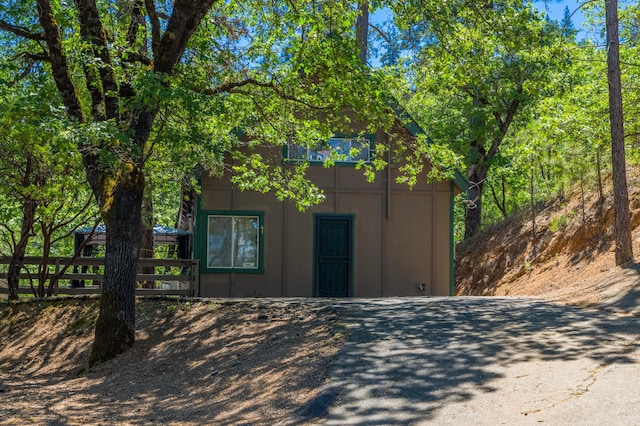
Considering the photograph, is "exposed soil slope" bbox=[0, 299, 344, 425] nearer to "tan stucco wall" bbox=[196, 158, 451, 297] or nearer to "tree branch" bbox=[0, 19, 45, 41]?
"tan stucco wall" bbox=[196, 158, 451, 297]

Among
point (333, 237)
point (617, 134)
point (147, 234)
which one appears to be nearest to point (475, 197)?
point (333, 237)

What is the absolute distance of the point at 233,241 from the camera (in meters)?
18.9

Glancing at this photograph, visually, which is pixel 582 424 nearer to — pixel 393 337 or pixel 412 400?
pixel 412 400

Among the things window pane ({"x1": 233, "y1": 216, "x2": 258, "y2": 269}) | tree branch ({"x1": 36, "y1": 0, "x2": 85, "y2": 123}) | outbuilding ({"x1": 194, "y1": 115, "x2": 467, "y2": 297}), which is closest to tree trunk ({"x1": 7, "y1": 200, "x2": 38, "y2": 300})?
outbuilding ({"x1": 194, "y1": 115, "x2": 467, "y2": 297})

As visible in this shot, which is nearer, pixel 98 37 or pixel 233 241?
pixel 98 37

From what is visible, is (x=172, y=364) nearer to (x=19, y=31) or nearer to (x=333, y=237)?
(x=19, y=31)

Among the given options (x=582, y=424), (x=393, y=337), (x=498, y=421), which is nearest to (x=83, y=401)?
(x=393, y=337)

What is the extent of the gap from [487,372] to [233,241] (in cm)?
1166

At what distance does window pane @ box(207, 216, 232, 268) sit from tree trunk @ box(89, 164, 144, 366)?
6.28 m

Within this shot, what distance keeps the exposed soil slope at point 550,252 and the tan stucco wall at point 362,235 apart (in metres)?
3.28

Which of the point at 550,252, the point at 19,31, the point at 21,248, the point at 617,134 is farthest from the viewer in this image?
the point at 550,252

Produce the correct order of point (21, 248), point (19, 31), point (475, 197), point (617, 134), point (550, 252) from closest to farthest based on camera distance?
point (19, 31) → point (617, 134) → point (21, 248) → point (550, 252) → point (475, 197)

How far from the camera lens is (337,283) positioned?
19.1 metres

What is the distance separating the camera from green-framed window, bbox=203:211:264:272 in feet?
61.7
